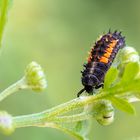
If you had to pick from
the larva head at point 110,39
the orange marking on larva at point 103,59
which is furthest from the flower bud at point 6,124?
the larva head at point 110,39

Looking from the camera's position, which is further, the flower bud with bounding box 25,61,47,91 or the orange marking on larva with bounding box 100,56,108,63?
the orange marking on larva with bounding box 100,56,108,63

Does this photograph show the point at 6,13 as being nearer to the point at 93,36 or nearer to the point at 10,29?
the point at 10,29

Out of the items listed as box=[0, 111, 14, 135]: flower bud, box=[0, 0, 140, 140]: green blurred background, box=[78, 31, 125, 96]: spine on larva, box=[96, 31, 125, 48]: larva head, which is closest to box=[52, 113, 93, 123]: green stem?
box=[78, 31, 125, 96]: spine on larva

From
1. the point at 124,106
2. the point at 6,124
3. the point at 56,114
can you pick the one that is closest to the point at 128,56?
the point at 124,106

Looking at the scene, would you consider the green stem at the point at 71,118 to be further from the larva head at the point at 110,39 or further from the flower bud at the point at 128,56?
the larva head at the point at 110,39

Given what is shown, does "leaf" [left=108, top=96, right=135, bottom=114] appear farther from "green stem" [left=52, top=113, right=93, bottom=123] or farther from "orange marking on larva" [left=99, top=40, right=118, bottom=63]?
"orange marking on larva" [left=99, top=40, right=118, bottom=63]

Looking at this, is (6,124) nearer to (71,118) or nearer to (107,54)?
(71,118)

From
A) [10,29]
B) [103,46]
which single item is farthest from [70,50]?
[103,46]
